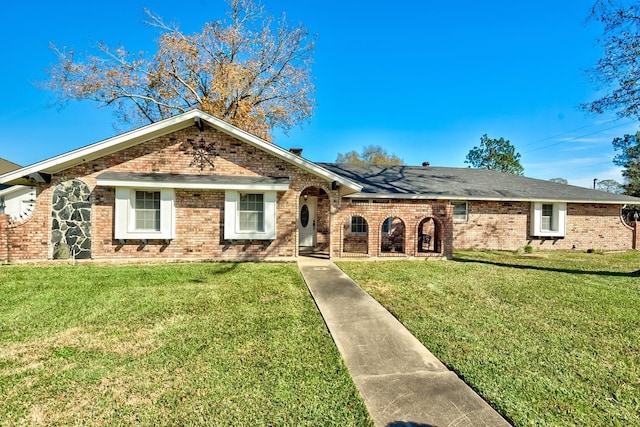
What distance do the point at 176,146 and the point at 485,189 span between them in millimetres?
13623

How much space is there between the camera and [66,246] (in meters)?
9.30

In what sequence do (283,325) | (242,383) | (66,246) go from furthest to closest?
1. (66,246)
2. (283,325)
3. (242,383)

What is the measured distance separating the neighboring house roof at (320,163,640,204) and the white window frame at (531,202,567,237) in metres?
0.41

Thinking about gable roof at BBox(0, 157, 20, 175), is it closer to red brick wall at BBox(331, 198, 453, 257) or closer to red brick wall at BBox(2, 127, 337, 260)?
red brick wall at BBox(2, 127, 337, 260)

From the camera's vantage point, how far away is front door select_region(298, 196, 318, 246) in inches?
515

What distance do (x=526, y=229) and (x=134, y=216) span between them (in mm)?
16369

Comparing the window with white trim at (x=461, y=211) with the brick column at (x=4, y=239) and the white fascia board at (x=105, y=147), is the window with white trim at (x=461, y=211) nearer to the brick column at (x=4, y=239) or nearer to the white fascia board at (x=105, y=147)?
the white fascia board at (x=105, y=147)

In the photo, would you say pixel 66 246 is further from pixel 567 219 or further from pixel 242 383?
pixel 567 219

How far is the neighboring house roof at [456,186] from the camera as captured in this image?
13.1 meters

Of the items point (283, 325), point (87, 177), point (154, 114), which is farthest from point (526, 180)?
point (154, 114)

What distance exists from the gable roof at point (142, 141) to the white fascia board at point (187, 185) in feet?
3.13

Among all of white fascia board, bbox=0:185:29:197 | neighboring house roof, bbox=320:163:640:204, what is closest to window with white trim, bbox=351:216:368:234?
neighboring house roof, bbox=320:163:640:204

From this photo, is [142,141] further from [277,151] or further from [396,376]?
[396,376]

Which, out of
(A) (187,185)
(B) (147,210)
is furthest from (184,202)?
(B) (147,210)
